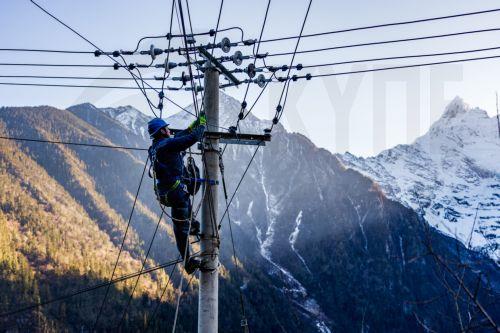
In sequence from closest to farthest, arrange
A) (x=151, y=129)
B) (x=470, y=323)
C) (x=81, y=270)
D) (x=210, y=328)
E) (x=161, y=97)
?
(x=470, y=323)
(x=210, y=328)
(x=151, y=129)
(x=161, y=97)
(x=81, y=270)

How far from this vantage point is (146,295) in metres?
162

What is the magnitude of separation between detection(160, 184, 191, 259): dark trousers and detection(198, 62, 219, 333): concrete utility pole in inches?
13.0

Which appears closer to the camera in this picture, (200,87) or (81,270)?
(200,87)

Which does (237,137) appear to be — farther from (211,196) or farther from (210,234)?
(210,234)

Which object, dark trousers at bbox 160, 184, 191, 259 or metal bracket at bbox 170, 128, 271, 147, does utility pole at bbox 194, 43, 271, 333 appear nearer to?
metal bracket at bbox 170, 128, 271, 147

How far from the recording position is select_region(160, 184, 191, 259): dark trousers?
824 cm

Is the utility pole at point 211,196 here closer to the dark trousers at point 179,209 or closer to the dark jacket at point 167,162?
the dark trousers at point 179,209

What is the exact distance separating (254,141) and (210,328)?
333 cm

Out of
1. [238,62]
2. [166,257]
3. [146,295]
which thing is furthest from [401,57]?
[166,257]

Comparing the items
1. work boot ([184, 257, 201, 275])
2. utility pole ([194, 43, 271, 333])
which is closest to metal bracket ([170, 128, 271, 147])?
utility pole ([194, 43, 271, 333])

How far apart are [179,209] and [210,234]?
71 centimetres

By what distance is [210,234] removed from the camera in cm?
808

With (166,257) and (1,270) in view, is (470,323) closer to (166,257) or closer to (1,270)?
(1,270)

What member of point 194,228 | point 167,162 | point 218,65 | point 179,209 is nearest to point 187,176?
point 167,162
